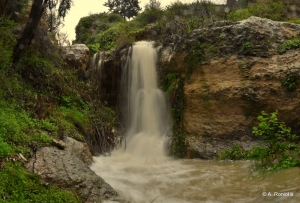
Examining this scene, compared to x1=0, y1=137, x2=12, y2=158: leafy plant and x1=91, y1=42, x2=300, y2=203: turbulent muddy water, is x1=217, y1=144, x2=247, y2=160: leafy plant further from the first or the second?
x1=0, y1=137, x2=12, y2=158: leafy plant

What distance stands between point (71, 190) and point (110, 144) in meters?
5.32

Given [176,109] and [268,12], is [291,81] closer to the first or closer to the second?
[176,109]

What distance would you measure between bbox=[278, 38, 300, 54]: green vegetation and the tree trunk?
7300 millimetres

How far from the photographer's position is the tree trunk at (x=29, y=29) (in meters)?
8.16

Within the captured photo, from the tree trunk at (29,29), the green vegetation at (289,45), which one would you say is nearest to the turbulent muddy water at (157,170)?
the tree trunk at (29,29)

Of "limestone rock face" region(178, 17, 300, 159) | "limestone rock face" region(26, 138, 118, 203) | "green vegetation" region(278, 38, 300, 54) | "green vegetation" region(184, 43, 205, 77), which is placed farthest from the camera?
"green vegetation" region(184, 43, 205, 77)

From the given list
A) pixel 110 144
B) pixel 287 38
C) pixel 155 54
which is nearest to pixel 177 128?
pixel 110 144

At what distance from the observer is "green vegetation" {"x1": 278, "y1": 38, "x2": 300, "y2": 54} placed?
915 cm

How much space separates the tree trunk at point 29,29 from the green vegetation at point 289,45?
7.30m

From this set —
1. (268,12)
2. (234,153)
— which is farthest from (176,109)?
(268,12)

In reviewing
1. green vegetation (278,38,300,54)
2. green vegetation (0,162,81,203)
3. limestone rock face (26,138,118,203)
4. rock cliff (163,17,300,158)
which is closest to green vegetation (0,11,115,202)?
green vegetation (0,162,81,203)

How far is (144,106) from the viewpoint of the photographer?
1153 centimetres

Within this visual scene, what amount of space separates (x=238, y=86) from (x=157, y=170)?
151 inches

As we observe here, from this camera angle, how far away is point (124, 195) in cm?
503
